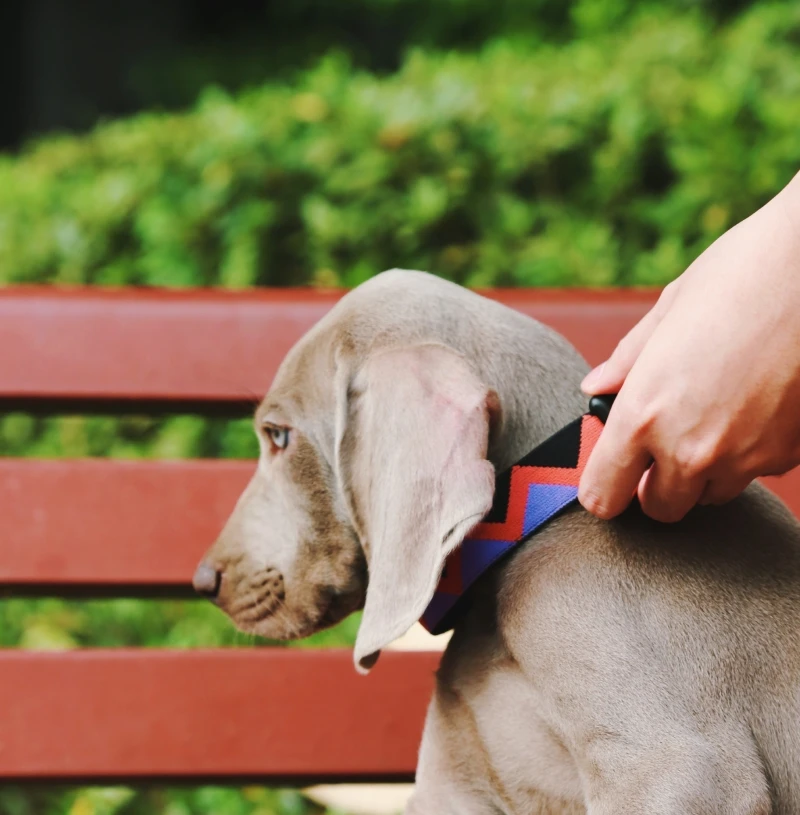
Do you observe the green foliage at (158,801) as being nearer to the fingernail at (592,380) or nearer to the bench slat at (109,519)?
the bench slat at (109,519)

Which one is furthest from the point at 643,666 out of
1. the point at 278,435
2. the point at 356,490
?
the point at 278,435

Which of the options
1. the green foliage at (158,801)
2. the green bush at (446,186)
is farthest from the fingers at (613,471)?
the green bush at (446,186)

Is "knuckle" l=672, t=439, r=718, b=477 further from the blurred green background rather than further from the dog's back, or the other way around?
the blurred green background

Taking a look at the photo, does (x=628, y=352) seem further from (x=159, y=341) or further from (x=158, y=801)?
(x=158, y=801)

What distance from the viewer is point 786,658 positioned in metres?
1.66

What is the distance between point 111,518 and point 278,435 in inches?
26.7

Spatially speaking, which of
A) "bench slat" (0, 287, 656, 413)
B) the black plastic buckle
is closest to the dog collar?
the black plastic buckle

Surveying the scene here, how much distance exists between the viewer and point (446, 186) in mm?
3727

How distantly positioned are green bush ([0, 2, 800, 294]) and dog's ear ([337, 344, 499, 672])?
2.03 meters

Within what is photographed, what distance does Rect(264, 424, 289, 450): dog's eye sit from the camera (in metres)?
1.99

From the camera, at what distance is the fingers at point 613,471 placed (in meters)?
1.57

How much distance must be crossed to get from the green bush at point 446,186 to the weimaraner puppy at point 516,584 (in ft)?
5.85

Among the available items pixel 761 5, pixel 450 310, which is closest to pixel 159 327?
pixel 450 310

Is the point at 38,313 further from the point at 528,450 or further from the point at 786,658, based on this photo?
the point at 786,658
